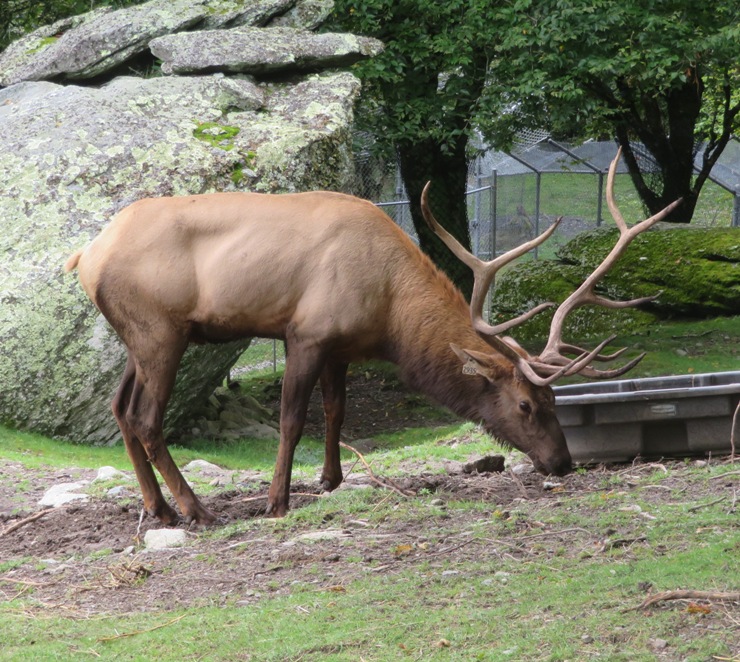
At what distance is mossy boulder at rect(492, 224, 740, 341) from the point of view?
1445 centimetres

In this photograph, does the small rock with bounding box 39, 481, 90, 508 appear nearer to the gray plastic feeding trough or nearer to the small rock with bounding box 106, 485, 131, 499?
the small rock with bounding box 106, 485, 131, 499

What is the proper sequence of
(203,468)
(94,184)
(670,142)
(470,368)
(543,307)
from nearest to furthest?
(543,307), (470,368), (203,468), (94,184), (670,142)

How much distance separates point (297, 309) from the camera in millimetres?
6586

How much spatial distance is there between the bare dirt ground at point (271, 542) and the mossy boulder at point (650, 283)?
7766 millimetres

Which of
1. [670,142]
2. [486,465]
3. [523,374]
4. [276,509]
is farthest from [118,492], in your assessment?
[670,142]

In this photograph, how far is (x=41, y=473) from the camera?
8.12 metres

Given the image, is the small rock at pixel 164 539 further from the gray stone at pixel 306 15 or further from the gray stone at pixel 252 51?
the gray stone at pixel 306 15

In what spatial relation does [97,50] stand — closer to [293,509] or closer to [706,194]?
[293,509]

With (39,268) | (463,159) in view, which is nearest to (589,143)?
(463,159)

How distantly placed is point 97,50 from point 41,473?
195 inches

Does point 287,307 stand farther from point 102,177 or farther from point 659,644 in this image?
point 102,177

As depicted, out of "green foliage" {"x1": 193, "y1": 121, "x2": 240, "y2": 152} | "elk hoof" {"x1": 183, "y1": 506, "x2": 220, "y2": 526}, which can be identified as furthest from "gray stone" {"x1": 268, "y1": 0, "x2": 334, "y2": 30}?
"elk hoof" {"x1": 183, "y1": 506, "x2": 220, "y2": 526}

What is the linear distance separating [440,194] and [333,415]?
7420 mm

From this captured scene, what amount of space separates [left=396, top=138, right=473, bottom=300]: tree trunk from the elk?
7275mm
